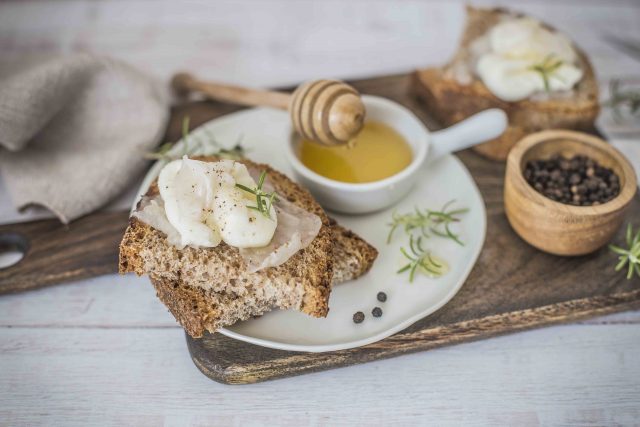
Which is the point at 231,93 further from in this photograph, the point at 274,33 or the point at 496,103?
the point at 496,103

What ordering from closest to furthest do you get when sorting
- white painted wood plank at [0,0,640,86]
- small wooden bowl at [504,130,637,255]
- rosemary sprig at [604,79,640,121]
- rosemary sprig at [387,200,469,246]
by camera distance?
small wooden bowl at [504,130,637,255] → rosemary sprig at [387,200,469,246] → rosemary sprig at [604,79,640,121] → white painted wood plank at [0,0,640,86]

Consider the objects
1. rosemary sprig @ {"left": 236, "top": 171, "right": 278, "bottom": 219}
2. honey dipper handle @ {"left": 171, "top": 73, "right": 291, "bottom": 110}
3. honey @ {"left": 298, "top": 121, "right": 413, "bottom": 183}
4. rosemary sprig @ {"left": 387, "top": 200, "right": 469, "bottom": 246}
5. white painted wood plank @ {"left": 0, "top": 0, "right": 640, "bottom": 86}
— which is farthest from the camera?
white painted wood plank @ {"left": 0, "top": 0, "right": 640, "bottom": 86}

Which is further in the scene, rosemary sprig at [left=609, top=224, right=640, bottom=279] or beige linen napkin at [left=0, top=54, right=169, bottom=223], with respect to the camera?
beige linen napkin at [left=0, top=54, right=169, bottom=223]

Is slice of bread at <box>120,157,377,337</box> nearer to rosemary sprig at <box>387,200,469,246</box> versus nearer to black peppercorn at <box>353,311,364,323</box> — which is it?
black peppercorn at <box>353,311,364,323</box>

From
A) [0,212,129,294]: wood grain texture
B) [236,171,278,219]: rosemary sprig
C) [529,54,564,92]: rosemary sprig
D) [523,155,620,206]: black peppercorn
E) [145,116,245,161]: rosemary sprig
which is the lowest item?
[0,212,129,294]: wood grain texture

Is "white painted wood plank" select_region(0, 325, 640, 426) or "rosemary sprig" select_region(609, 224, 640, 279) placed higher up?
"rosemary sprig" select_region(609, 224, 640, 279)

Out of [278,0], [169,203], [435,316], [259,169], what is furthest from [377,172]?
[278,0]

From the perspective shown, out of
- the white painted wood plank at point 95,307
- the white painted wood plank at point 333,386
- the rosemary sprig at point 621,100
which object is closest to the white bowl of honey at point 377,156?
the white painted wood plank at point 333,386

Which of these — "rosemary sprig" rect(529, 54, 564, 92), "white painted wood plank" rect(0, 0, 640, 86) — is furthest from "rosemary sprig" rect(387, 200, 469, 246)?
"white painted wood plank" rect(0, 0, 640, 86)
